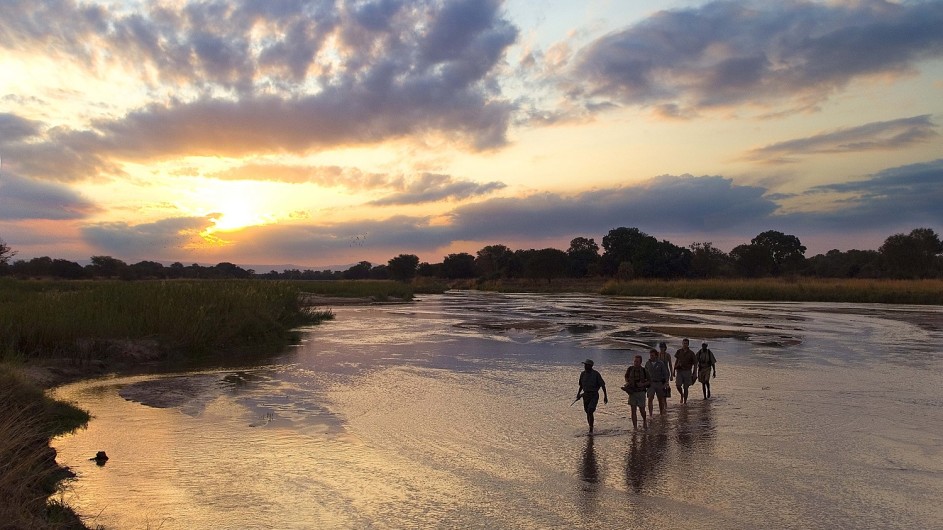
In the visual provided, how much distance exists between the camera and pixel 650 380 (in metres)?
13.0

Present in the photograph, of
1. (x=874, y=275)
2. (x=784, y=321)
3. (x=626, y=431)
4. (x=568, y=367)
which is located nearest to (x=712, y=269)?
(x=874, y=275)

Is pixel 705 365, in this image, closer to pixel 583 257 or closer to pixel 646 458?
pixel 646 458

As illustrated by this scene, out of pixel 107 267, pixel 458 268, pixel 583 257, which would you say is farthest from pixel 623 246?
pixel 107 267

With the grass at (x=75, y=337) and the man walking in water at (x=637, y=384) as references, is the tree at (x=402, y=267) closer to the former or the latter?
the grass at (x=75, y=337)

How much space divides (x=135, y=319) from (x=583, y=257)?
5330 inches

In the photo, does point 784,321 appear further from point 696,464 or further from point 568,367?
point 696,464

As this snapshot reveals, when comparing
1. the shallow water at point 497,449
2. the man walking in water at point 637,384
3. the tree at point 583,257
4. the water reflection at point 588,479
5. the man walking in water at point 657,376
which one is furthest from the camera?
the tree at point 583,257

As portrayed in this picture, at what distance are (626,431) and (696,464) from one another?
2362 millimetres

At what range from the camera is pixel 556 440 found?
11719mm

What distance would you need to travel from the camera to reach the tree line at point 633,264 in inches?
3688

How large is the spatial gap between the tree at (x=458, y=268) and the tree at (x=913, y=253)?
103m

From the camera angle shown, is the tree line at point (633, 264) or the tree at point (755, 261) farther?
the tree at point (755, 261)

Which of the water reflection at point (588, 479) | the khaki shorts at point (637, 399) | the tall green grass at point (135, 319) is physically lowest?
the water reflection at point (588, 479)

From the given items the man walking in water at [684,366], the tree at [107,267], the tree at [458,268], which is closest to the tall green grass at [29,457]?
the man walking in water at [684,366]
